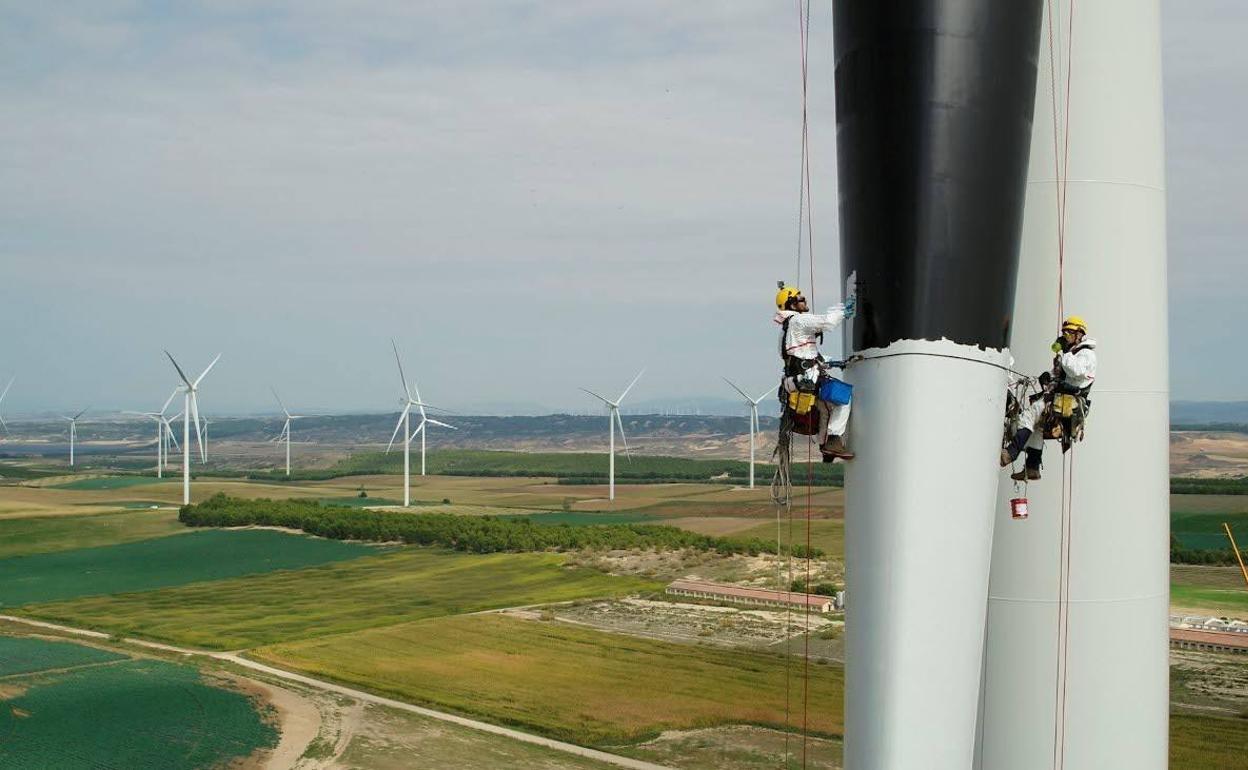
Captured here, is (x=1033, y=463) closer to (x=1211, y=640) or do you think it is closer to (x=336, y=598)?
(x=1211, y=640)

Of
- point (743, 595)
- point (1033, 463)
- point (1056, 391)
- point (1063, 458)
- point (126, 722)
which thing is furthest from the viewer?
point (743, 595)

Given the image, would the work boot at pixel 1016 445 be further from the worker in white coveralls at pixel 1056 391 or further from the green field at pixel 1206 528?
the green field at pixel 1206 528

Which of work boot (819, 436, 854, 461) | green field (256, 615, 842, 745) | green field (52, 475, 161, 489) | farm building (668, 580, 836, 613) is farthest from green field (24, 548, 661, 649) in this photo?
green field (52, 475, 161, 489)

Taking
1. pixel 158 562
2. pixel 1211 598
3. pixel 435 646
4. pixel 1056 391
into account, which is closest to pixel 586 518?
pixel 158 562

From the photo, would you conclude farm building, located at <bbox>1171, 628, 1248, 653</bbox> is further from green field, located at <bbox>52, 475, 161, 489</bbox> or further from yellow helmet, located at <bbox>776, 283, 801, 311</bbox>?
green field, located at <bbox>52, 475, 161, 489</bbox>

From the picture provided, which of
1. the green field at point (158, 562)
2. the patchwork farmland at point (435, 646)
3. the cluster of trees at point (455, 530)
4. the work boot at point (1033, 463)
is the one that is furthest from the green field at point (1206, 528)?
the work boot at point (1033, 463)

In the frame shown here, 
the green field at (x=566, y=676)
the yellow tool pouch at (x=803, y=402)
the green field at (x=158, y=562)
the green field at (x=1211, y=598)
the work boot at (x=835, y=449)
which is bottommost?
the green field at (x=158, y=562)

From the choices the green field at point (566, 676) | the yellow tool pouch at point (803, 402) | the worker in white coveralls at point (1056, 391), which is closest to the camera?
the yellow tool pouch at point (803, 402)
